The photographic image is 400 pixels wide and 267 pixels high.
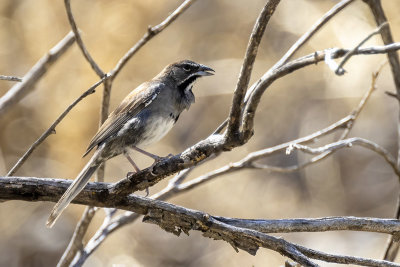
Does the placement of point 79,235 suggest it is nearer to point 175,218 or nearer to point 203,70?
point 175,218

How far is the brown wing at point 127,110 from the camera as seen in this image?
4387 millimetres

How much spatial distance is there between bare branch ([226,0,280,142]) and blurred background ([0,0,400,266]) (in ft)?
16.2

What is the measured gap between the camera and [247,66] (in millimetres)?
2492

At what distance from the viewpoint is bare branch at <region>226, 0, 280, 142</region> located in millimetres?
2480

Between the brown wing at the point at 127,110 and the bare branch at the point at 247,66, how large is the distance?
1916 mm

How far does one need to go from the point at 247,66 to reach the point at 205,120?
18.2ft

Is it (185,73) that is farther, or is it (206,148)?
(185,73)

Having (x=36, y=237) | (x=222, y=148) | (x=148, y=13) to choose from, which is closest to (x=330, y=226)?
(x=222, y=148)

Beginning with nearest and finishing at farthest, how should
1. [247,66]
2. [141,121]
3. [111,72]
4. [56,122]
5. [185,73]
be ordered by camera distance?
1. [247,66]
2. [56,122]
3. [111,72]
4. [141,121]
5. [185,73]

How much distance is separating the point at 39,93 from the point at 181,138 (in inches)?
73.9

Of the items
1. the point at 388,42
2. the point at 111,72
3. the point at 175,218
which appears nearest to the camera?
the point at 175,218

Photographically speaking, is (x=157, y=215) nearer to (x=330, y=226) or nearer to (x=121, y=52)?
(x=330, y=226)

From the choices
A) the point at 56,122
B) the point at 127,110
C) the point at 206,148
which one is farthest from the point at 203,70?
the point at 206,148

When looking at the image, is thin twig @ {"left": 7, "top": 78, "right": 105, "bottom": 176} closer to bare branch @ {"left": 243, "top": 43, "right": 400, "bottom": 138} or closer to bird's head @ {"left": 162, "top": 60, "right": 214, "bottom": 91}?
bare branch @ {"left": 243, "top": 43, "right": 400, "bottom": 138}
